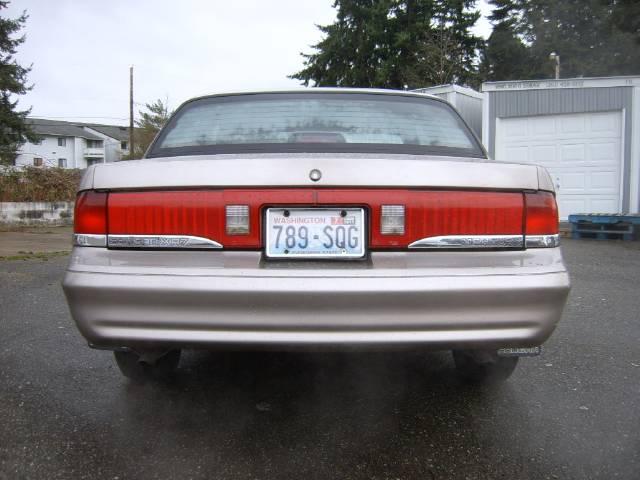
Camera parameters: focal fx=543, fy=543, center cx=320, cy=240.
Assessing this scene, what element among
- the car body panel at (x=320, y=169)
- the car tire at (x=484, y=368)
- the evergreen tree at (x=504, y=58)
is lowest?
the car tire at (x=484, y=368)

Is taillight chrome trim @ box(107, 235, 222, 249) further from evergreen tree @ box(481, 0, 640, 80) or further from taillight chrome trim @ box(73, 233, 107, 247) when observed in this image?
evergreen tree @ box(481, 0, 640, 80)

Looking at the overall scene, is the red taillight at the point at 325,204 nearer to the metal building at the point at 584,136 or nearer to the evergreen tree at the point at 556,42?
the metal building at the point at 584,136

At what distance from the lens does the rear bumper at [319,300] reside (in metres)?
1.89

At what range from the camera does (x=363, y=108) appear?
2.85 m

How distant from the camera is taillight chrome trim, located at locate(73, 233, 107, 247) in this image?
6.74 feet

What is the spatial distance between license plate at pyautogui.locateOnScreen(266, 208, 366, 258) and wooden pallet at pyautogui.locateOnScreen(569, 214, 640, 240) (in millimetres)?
9268

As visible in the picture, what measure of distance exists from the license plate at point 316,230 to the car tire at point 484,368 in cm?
93

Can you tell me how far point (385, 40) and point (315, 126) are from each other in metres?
27.6

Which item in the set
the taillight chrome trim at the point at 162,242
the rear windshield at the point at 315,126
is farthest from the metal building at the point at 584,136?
the taillight chrome trim at the point at 162,242

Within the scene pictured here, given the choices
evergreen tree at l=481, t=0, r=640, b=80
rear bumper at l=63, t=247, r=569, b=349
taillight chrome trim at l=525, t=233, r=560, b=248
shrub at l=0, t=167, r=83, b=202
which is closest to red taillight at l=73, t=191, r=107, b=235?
rear bumper at l=63, t=247, r=569, b=349

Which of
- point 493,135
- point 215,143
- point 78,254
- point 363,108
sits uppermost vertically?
point 493,135

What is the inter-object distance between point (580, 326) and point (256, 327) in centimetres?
299

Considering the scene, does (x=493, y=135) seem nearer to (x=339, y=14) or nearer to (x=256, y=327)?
(x=256, y=327)

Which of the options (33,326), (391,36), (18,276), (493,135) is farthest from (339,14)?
(33,326)
